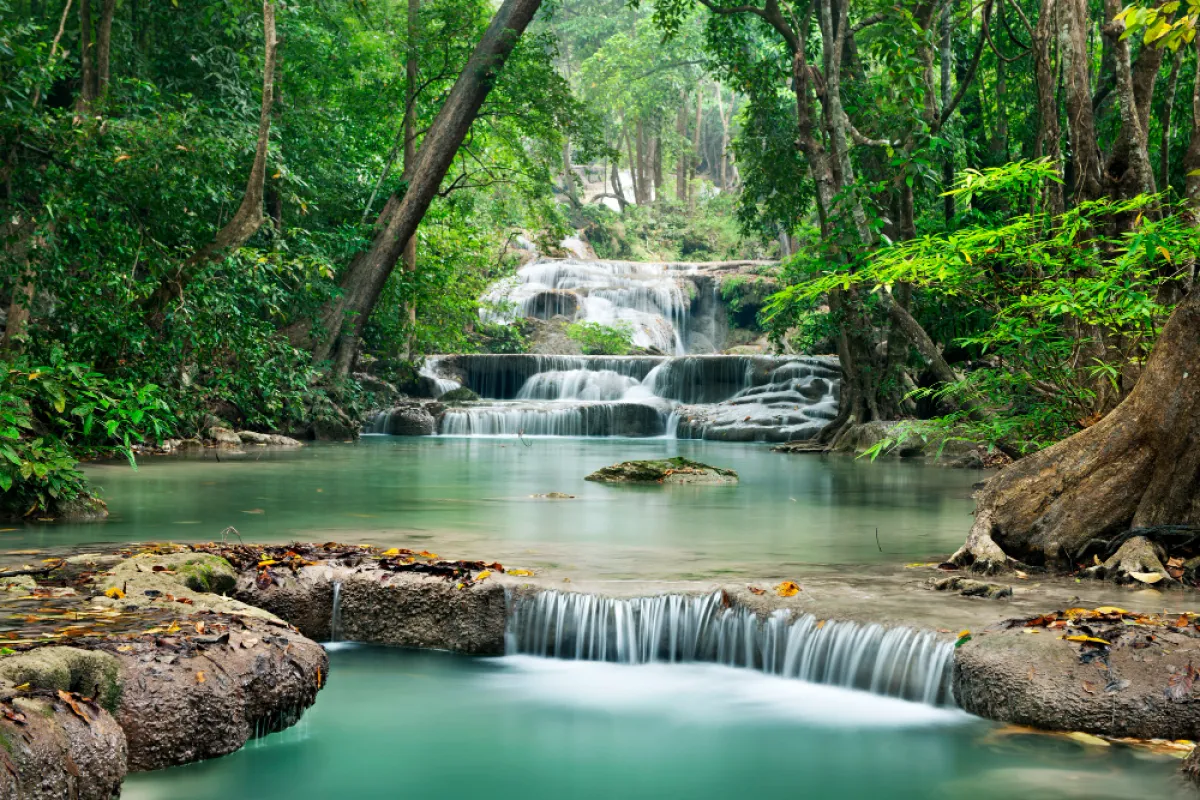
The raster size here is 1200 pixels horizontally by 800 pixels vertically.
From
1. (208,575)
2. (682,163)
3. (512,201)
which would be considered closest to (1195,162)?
(208,575)

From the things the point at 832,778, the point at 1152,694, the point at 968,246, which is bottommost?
the point at 832,778

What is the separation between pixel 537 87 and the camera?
20.8 m

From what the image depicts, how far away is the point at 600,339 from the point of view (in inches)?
1277

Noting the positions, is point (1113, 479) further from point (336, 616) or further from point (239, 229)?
point (239, 229)

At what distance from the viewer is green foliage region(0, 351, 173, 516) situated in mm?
7461

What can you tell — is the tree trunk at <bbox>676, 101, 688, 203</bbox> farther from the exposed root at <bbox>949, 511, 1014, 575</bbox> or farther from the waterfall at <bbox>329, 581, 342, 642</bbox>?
the waterfall at <bbox>329, 581, 342, 642</bbox>

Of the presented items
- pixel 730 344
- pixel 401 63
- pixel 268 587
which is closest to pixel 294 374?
pixel 268 587

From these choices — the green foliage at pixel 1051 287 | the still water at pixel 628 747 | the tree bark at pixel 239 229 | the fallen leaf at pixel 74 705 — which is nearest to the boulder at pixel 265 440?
the tree bark at pixel 239 229

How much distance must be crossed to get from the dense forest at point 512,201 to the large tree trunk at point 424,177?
0.05m

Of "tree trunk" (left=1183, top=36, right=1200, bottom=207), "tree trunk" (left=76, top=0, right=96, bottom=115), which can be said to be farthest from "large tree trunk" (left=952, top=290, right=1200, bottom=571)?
"tree trunk" (left=76, top=0, right=96, bottom=115)

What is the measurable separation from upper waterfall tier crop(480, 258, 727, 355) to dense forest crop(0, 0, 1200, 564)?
748 centimetres

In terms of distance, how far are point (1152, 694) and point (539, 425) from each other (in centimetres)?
2076

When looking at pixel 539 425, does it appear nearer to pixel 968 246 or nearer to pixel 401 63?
pixel 401 63

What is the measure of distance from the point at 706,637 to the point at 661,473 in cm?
778
